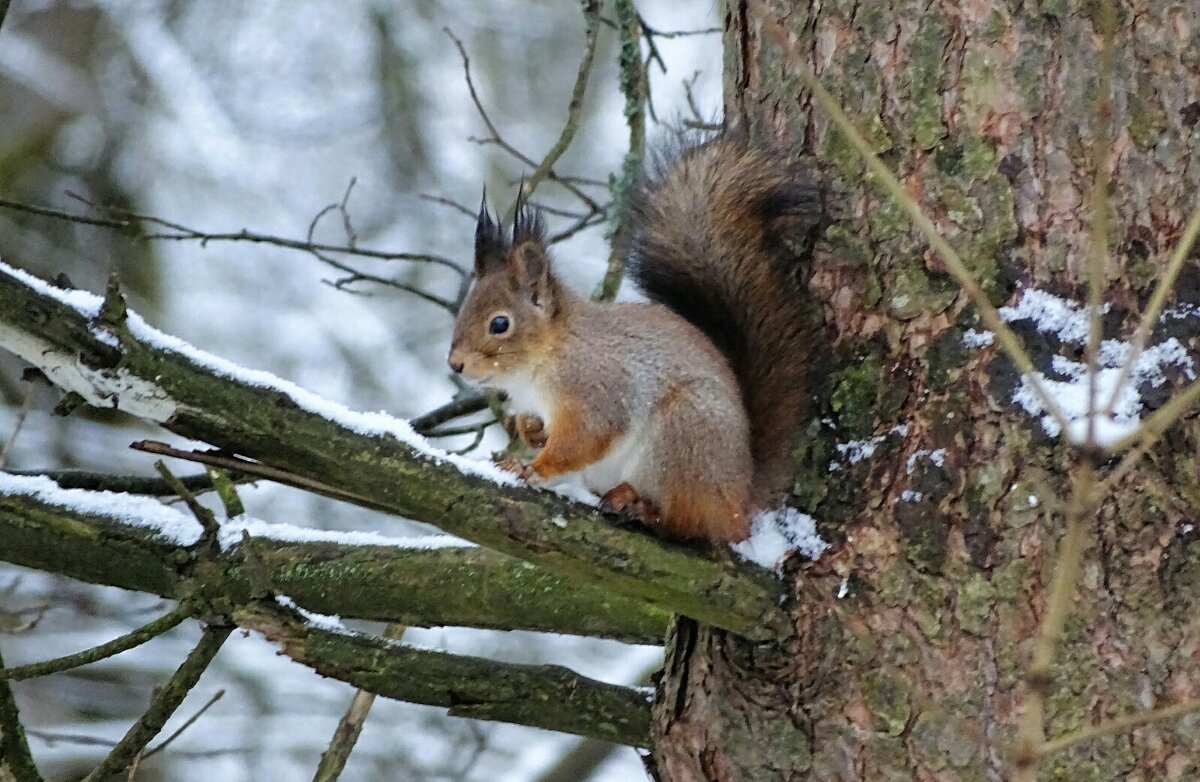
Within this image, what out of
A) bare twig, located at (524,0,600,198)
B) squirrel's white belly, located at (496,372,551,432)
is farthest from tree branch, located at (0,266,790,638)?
bare twig, located at (524,0,600,198)

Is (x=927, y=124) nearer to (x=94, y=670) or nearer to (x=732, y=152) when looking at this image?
(x=732, y=152)

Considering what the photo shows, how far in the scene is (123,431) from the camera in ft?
11.7

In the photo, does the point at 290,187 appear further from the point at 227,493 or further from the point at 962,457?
the point at 962,457

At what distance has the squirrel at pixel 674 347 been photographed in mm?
1442

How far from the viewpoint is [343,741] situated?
1.64 meters

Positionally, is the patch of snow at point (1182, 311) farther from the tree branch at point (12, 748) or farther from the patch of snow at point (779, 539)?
the tree branch at point (12, 748)

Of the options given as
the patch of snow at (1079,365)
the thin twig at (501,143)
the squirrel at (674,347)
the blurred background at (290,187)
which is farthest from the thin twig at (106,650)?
the blurred background at (290,187)

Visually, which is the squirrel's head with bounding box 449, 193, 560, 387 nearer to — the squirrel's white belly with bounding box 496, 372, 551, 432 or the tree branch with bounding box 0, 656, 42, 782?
the squirrel's white belly with bounding box 496, 372, 551, 432

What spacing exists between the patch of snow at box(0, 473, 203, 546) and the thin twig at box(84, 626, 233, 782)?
5.0 inches

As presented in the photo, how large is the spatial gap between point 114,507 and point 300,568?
0.69ft

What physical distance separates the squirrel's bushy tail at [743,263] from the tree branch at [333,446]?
248mm

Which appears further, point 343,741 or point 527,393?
point 527,393

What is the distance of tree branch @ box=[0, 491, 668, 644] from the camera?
1.32 m

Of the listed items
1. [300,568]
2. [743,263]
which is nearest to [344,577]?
[300,568]
